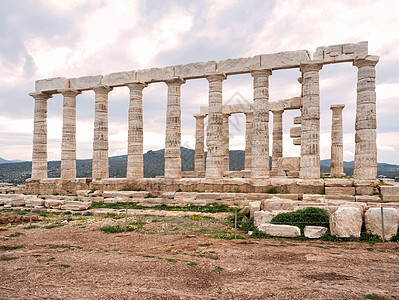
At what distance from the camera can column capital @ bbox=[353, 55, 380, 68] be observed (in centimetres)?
1730

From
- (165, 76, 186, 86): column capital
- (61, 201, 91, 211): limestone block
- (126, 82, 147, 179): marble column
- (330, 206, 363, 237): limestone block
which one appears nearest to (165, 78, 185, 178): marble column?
(165, 76, 186, 86): column capital

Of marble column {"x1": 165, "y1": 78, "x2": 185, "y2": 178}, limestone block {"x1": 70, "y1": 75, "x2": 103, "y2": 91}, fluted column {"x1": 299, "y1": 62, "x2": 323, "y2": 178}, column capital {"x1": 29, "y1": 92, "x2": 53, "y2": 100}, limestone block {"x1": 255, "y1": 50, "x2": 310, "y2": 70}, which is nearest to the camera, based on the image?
fluted column {"x1": 299, "y1": 62, "x2": 323, "y2": 178}

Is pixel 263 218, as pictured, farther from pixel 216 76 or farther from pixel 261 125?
pixel 216 76

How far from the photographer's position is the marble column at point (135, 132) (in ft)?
73.6

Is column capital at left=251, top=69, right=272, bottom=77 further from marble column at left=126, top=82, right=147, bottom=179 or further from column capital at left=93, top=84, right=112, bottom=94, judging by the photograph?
Result: column capital at left=93, top=84, right=112, bottom=94

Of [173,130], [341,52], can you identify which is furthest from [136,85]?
[341,52]

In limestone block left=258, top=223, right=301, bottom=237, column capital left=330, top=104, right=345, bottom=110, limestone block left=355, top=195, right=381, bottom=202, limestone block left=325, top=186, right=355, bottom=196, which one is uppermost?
column capital left=330, top=104, right=345, bottom=110

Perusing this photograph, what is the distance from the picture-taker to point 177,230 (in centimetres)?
1187

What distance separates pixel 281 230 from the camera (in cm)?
1038

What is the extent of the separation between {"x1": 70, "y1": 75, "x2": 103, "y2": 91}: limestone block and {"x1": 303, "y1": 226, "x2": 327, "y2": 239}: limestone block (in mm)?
19702

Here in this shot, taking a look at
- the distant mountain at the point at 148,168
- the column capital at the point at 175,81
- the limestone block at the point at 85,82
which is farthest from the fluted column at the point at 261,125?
the distant mountain at the point at 148,168

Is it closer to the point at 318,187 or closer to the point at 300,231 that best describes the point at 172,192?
the point at 318,187

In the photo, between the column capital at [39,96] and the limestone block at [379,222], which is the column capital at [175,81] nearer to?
the column capital at [39,96]

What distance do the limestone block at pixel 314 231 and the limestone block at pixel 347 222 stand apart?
324 millimetres
